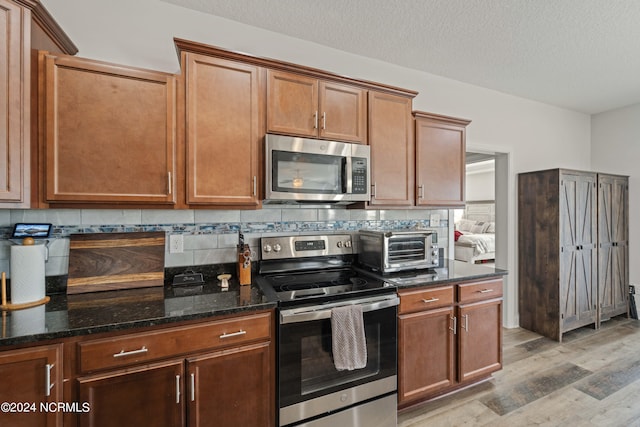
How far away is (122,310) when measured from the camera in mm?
1354

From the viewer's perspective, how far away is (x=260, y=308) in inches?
57.9

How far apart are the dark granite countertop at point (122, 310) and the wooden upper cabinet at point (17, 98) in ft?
1.70

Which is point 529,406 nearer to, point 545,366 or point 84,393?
point 545,366

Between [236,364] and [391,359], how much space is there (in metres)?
0.95

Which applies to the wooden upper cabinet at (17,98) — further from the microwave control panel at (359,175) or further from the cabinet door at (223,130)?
the microwave control panel at (359,175)

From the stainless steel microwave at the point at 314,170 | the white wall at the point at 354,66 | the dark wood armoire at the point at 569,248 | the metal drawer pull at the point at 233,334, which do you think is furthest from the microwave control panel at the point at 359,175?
the dark wood armoire at the point at 569,248

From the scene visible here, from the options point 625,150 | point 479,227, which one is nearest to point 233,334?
point 625,150

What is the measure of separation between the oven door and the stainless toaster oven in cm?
36

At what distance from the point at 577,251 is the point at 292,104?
3.54m

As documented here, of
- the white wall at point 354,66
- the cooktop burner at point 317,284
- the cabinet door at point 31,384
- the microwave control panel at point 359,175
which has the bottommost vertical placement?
the cabinet door at point 31,384

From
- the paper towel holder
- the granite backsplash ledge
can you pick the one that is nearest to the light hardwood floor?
the granite backsplash ledge

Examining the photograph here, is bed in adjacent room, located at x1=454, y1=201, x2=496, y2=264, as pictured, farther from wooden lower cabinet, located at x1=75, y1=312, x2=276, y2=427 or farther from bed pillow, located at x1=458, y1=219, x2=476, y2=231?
wooden lower cabinet, located at x1=75, y1=312, x2=276, y2=427

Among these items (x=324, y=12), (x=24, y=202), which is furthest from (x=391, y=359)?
(x=324, y=12)

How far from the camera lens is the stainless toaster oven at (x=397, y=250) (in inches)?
81.9
